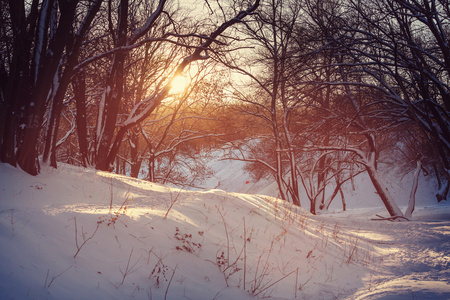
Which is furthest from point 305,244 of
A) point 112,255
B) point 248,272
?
point 112,255

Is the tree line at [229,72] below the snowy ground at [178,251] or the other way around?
the other way around

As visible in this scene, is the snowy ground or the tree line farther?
the tree line

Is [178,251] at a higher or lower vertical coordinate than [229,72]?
lower

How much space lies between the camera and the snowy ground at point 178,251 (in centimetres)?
237

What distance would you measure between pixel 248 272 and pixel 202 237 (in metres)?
0.71

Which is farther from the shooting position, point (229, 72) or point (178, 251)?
point (229, 72)

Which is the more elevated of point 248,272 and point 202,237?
point 202,237

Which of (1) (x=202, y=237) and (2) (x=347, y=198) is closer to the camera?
(1) (x=202, y=237)

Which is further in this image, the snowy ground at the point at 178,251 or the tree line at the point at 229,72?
the tree line at the point at 229,72

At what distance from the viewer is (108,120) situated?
7914mm

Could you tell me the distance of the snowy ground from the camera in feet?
7.78

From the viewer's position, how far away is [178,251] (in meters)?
3.19

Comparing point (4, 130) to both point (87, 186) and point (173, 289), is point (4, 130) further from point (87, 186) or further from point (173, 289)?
point (173, 289)

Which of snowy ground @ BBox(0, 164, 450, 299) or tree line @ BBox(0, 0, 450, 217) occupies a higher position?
tree line @ BBox(0, 0, 450, 217)
